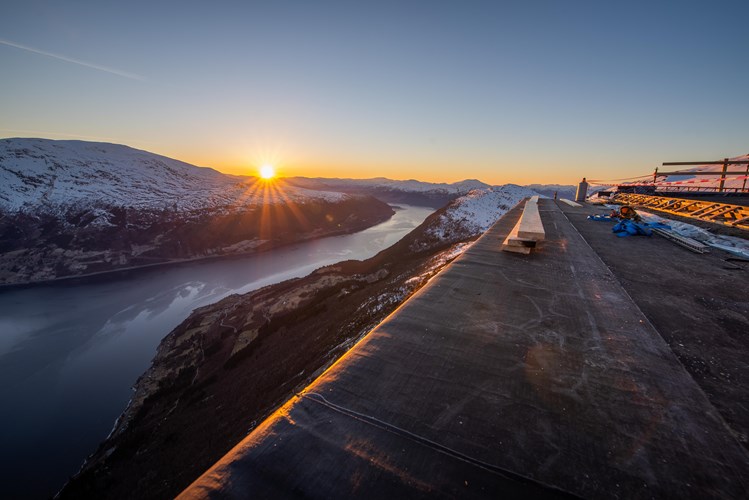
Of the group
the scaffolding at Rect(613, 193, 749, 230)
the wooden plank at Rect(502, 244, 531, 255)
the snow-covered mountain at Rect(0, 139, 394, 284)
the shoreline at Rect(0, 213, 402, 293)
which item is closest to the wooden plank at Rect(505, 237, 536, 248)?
the wooden plank at Rect(502, 244, 531, 255)

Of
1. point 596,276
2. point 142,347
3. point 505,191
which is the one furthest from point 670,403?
point 505,191

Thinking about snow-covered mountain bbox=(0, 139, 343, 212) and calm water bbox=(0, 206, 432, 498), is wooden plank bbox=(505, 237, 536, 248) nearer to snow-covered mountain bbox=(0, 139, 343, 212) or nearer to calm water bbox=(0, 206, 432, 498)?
calm water bbox=(0, 206, 432, 498)

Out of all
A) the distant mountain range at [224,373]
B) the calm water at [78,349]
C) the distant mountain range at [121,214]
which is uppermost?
the distant mountain range at [121,214]

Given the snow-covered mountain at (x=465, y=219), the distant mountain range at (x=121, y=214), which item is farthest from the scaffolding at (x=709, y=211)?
the distant mountain range at (x=121, y=214)

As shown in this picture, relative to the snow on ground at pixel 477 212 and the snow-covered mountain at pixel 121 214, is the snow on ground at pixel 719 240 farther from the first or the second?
the snow-covered mountain at pixel 121 214

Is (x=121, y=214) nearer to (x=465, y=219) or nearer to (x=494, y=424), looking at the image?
(x=465, y=219)

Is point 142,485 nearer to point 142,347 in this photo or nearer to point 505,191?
point 142,347

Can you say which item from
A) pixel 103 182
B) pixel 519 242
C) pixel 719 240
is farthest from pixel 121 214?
pixel 719 240
